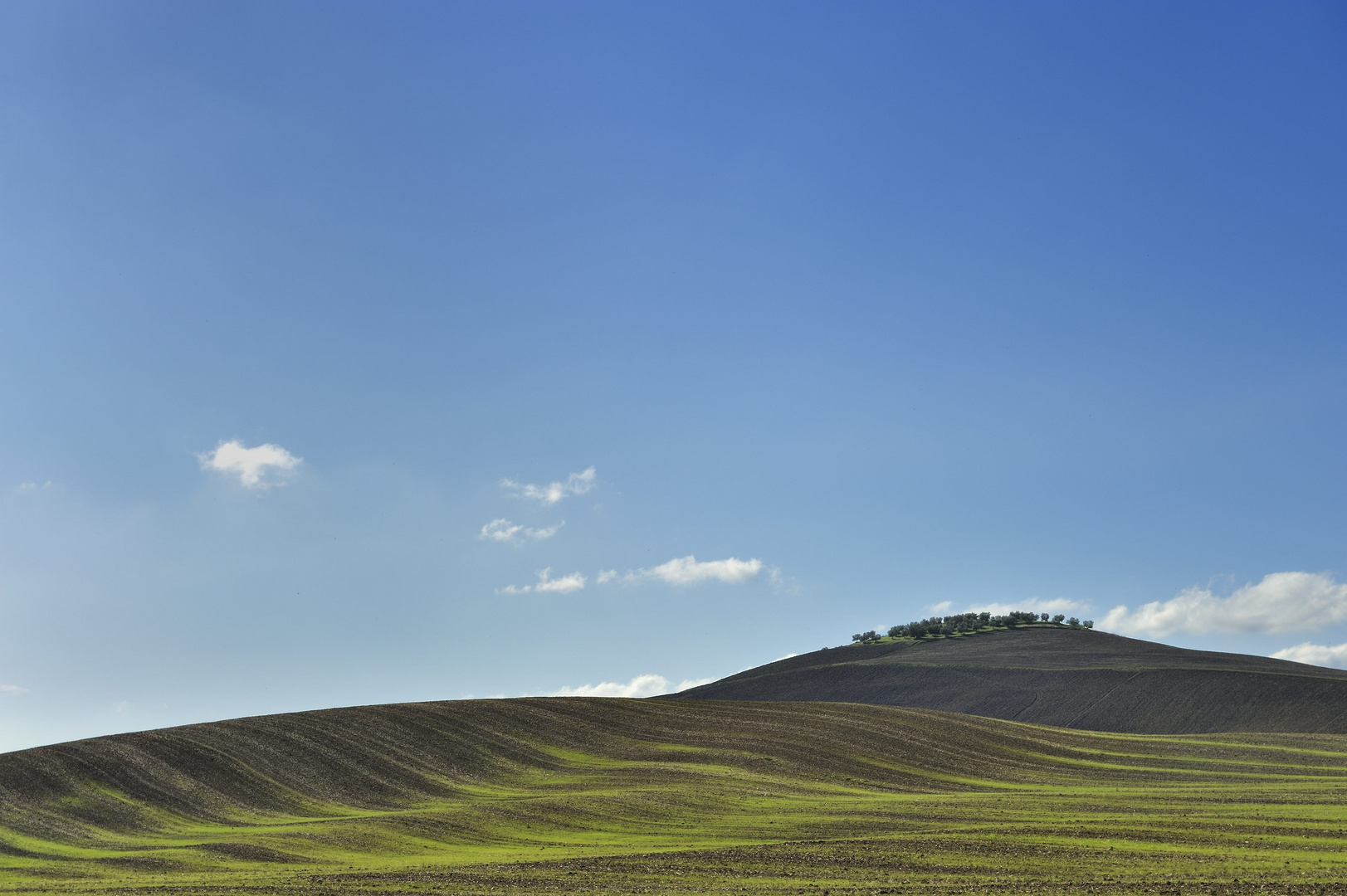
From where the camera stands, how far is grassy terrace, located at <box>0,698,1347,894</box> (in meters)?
33.0

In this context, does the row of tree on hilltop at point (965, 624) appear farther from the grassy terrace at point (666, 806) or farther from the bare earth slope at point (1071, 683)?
the grassy terrace at point (666, 806)

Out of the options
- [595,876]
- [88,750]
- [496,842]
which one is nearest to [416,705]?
[88,750]

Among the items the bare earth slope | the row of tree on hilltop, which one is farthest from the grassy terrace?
the row of tree on hilltop

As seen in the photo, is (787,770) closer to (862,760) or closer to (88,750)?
(862,760)

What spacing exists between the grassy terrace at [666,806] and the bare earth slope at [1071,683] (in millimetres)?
10664

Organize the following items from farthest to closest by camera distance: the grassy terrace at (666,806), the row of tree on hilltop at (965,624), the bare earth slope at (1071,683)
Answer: the row of tree on hilltop at (965,624)
the bare earth slope at (1071,683)
the grassy terrace at (666,806)

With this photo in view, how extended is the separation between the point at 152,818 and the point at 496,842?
18.4m

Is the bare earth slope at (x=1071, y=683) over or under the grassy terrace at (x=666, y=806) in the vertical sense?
over

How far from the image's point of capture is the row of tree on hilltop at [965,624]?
142500mm

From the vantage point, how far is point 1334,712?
8569cm

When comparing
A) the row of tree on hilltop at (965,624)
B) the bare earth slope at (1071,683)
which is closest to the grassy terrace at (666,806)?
the bare earth slope at (1071,683)

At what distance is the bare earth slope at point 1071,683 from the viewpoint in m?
88.6

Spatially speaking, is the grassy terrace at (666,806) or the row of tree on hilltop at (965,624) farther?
the row of tree on hilltop at (965,624)

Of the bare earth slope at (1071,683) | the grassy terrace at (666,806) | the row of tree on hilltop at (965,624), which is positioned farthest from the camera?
the row of tree on hilltop at (965,624)
